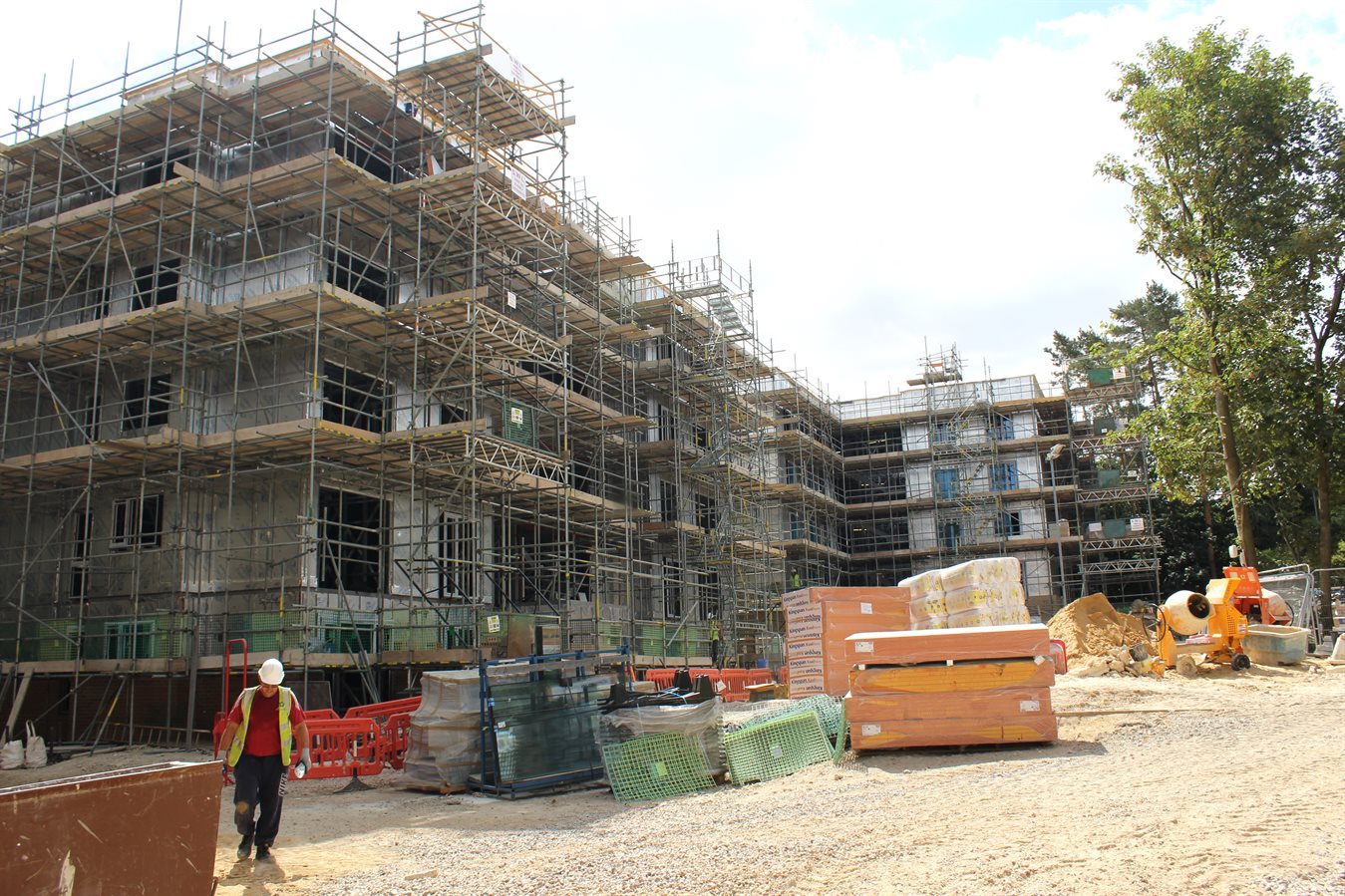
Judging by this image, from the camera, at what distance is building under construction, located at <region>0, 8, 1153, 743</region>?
19.4m

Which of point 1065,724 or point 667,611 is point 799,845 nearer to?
point 1065,724

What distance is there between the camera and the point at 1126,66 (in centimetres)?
2586

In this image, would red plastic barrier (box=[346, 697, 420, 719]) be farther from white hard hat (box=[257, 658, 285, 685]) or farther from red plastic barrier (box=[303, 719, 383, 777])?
white hard hat (box=[257, 658, 285, 685])

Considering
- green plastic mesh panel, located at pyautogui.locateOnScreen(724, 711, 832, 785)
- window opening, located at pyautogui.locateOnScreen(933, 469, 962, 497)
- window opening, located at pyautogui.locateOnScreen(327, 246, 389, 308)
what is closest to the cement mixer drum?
green plastic mesh panel, located at pyautogui.locateOnScreen(724, 711, 832, 785)

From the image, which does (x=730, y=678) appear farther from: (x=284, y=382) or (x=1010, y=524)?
(x=1010, y=524)

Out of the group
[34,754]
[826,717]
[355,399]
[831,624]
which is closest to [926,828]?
[826,717]

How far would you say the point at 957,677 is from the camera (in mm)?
11797

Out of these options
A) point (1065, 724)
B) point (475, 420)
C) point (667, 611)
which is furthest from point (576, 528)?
point (1065, 724)

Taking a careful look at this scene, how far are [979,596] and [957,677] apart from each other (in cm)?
471

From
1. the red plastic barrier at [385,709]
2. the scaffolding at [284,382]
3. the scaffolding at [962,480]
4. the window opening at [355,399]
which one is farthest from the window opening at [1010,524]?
the red plastic barrier at [385,709]

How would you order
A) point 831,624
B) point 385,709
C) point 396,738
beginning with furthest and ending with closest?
1. point 831,624
2. point 385,709
3. point 396,738

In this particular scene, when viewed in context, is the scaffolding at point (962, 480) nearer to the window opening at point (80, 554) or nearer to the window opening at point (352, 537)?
the window opening at point (352, 537)

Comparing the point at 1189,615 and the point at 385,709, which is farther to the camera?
the point at 1189,615

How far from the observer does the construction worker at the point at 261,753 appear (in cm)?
848
